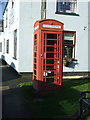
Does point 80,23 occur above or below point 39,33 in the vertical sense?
above

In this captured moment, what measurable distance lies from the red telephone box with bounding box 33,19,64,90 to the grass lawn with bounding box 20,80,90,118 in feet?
1.44

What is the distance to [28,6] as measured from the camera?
36.6 feet

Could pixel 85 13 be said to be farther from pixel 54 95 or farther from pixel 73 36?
pixel 54 95

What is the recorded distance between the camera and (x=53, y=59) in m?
7.69

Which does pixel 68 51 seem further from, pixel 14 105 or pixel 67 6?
pixel 14 105

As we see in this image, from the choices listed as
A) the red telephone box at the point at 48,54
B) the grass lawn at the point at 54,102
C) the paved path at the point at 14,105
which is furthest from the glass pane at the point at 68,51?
the paved path at the point at 14,105

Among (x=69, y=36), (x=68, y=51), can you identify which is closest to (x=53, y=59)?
(x=68, y=51)

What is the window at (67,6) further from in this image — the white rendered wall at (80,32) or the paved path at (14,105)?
the paved path at (14,105)

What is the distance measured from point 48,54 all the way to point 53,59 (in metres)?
0.29

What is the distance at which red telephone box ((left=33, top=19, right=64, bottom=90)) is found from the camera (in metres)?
7.33

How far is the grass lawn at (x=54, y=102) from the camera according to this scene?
17.7ft

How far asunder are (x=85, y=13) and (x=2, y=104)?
8862mm

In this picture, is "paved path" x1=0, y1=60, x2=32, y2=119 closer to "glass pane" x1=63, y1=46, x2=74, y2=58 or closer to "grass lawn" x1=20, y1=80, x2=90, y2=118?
"grass lawn" x1=20, y1=80, x2=90, y2=118

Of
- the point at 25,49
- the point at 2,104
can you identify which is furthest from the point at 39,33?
the point at 25,49
